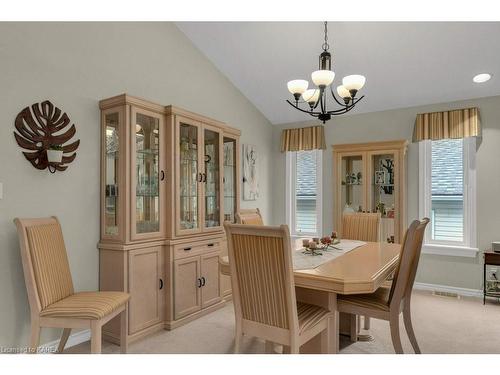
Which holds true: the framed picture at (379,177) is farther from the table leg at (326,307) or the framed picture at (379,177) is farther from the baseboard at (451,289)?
the table leg at (326,307)

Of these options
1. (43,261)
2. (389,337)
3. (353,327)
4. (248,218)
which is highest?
(248,218)

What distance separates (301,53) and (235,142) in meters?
1.21

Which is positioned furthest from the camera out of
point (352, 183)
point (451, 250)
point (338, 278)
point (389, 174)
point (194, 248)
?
point (352, 183)

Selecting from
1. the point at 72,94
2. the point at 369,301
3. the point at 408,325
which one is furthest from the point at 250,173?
the point at 408,325

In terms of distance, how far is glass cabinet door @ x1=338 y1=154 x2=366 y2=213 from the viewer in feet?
14.7

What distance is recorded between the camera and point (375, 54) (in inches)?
144

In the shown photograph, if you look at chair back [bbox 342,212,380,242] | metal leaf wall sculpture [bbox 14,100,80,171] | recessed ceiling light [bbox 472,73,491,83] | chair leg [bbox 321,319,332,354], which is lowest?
chair leg [bbox 321,319,332,354]

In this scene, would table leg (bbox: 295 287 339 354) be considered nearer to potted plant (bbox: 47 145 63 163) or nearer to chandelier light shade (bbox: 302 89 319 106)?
chandelier light shade (bbox: 302 89 319 106)

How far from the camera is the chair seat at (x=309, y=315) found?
2.04m

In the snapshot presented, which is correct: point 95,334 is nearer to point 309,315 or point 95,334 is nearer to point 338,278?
point 309,315

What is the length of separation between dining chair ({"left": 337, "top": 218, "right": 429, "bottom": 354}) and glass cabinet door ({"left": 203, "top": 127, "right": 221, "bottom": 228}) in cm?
169

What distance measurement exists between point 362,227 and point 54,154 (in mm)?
2977

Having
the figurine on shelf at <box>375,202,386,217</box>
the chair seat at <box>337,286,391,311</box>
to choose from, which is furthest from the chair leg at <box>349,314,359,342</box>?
the figurine on shelf at <box>375,202,386,217</box>
